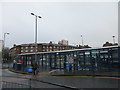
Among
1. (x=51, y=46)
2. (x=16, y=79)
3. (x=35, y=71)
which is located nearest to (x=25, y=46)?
(x=51, y=46)

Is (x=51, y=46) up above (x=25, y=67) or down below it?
above

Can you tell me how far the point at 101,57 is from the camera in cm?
1616

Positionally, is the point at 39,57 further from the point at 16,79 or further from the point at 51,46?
the point at 51,46

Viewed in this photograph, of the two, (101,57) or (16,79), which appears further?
(101,57)

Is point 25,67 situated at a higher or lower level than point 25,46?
lower

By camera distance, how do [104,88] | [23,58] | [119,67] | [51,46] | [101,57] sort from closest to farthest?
[104,88] → [119,67] → [101,57] → [23,58] → [51,46]

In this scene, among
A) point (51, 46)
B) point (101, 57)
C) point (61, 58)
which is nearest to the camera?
point (101, 57)

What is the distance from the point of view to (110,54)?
15758mm

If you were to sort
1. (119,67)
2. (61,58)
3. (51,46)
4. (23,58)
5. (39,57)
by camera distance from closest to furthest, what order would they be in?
1. (119,67)
2. (61,58)
3. (39,57)
4. (23,58)
5. (51,46)

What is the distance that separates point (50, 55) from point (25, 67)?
14.9 ft

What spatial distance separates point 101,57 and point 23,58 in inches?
478

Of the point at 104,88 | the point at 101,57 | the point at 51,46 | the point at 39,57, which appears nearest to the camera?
the point at 104,88

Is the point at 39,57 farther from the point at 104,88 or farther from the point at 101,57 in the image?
the point at 104,88

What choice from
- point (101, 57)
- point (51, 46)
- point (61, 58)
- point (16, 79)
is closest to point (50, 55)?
point (61, 58)
